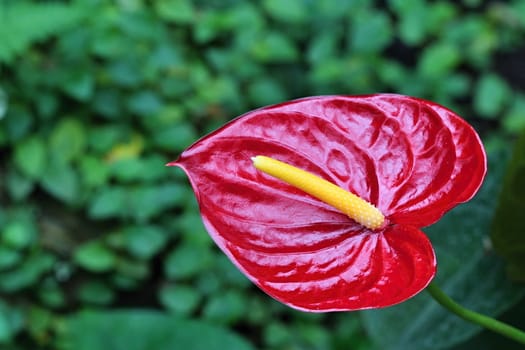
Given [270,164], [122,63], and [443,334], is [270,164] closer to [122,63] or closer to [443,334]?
[443,334]

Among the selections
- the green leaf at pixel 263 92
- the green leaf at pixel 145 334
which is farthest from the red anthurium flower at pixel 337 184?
the green leaf at pixel 263 92

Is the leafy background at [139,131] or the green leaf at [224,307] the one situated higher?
the leafy background at [139,131]

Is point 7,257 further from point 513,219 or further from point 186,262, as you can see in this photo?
point 513,219

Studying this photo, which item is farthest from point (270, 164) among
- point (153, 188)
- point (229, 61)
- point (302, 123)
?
point (229, 61)

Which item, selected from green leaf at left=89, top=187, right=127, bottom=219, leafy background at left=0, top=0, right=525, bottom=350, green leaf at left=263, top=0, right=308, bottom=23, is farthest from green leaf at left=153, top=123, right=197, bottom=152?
green leaf at left=263, top=0, right=308, bottom=23

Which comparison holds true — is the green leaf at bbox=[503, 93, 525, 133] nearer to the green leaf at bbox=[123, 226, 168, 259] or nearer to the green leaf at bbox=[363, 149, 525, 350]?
the green leaf at bbox=[123, 226, 168, 259]

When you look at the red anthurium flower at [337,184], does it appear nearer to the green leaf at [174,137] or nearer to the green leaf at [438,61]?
the green leaf at [174,137]

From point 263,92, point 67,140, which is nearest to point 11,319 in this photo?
point 67,140
